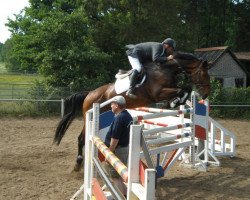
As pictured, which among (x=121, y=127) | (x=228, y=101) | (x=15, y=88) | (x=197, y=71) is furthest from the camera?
(x=15, y=88)

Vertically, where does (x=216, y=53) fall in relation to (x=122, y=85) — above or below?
above

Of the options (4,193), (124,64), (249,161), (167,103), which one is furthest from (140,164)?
(124,64)

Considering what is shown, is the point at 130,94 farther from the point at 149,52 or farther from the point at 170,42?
the point at 170,42

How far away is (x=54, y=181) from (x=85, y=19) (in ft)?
42.3

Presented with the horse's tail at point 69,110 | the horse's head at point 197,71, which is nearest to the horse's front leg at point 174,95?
the horse's head at point 197,71

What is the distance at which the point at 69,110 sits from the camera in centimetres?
751

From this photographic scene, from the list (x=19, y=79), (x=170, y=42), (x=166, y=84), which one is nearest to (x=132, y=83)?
(x=166, y=84)

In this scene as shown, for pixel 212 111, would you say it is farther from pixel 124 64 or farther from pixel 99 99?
pixel 99 99

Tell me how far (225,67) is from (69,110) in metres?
21.6

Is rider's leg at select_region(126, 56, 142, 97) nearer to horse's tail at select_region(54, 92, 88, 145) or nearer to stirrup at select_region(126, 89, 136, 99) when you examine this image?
stirrup at select_region(126, 89, 136, 99)

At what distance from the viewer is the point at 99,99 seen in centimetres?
712

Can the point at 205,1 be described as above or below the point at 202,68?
above

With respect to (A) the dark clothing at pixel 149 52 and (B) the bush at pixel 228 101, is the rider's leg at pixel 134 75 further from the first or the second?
(B) the bush at pixel 228 101

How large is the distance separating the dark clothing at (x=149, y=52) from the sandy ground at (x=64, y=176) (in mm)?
2078
